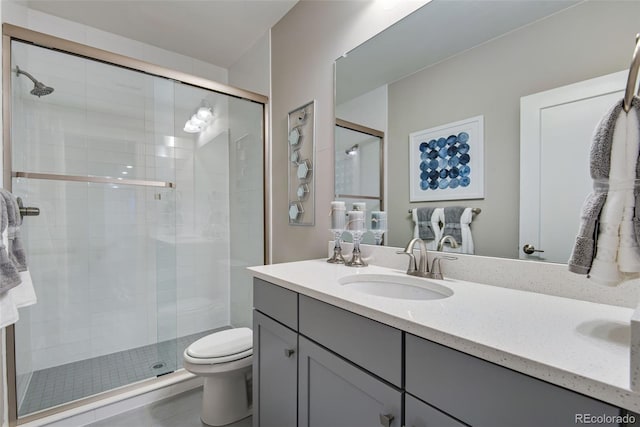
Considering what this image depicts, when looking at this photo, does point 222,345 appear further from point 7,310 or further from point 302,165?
point 302,165

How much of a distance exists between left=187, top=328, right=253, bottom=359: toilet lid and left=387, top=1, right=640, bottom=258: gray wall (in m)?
1.05

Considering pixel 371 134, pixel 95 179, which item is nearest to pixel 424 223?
pixel 371 134

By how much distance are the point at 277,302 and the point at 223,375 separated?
0.67 meters

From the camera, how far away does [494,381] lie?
55 cm

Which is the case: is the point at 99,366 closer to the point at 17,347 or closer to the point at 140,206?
the point at 17,347

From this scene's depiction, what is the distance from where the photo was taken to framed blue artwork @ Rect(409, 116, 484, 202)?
1.09 m

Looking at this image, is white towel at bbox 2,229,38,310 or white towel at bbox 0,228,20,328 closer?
white towel at bbox 0,228,20,328

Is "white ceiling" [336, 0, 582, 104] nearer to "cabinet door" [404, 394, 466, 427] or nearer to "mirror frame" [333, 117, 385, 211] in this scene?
"mirror frame" [333, 117, 385, 211]

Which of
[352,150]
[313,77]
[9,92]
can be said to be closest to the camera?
[9,92]

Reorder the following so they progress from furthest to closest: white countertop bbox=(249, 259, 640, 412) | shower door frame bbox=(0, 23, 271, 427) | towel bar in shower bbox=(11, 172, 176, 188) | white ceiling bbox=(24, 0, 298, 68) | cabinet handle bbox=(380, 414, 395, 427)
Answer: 1. white ceiling bbox=(24, 0, 298, 68)
2. towel bar in shower bbox=(11, 172, 176, 188)
3. shower door frame bbox=(0, 23, 271, 427)
4. cabinet handle bbox=(380, 414, 395, 427)
5. white countertop bbox=(249, 259, 640, 412)

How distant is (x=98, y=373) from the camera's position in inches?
74.6

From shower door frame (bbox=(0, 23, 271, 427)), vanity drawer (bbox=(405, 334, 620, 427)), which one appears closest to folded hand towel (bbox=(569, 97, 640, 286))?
vanity drawer (bbox=(405, 334, 620, 427))

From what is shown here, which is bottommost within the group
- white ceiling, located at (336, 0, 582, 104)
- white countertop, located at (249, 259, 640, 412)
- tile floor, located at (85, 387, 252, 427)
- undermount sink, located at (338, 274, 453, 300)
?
tile floor, located at (85, 387, 252, 427)

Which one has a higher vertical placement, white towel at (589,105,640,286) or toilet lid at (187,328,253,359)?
white towel at (589,105,640,286)
